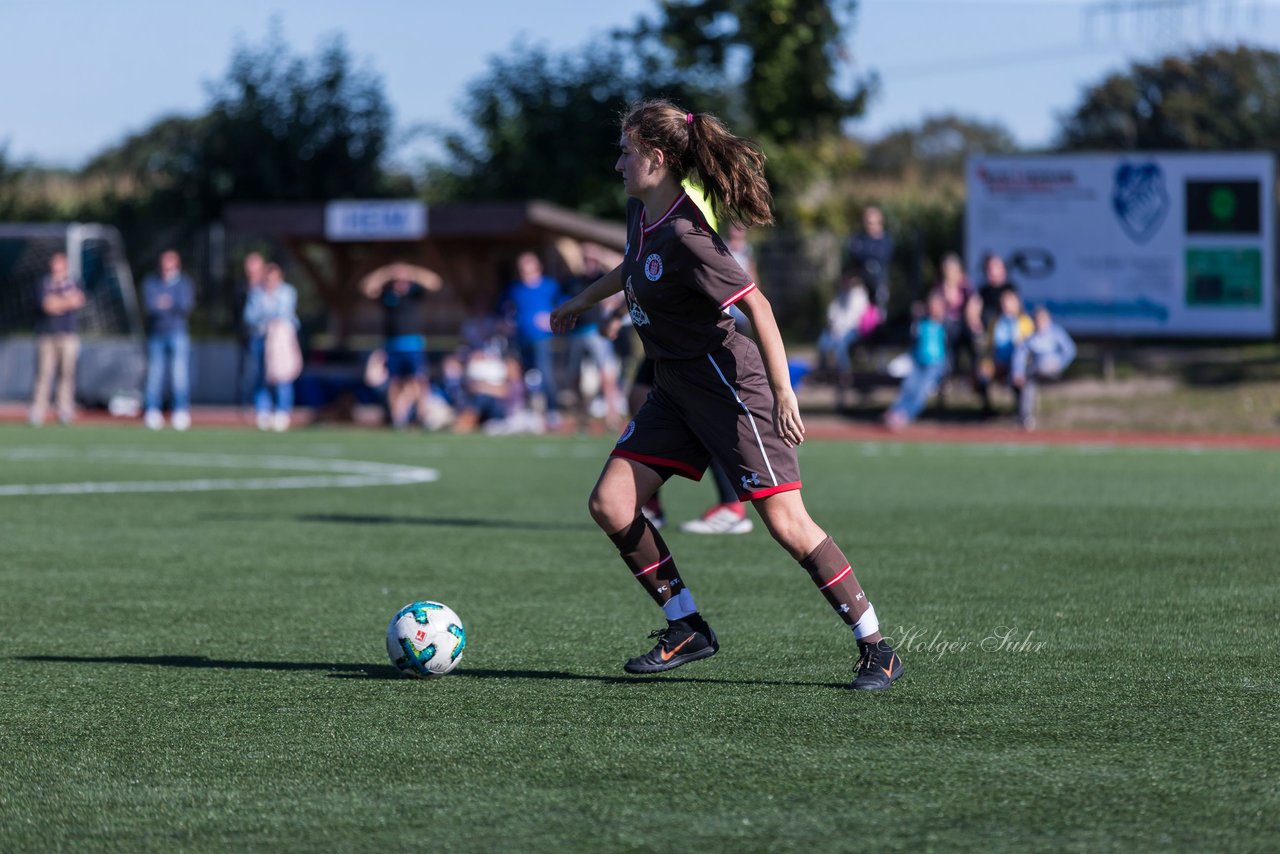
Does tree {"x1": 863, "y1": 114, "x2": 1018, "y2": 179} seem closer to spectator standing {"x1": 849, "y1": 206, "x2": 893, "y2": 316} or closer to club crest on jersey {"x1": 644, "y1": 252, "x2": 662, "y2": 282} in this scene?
spectator standing {"x1": 849, "y1": 206, "x2": 893, "y2": 316}

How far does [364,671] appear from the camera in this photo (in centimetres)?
609

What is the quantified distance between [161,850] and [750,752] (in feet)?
5.32

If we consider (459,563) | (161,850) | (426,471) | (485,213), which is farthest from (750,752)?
(485,213)

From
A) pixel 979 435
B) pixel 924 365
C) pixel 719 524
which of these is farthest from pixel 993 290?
pixel 719 524

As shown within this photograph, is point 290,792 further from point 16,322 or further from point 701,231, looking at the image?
point 16,322

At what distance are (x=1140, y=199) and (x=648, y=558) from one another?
21.0m

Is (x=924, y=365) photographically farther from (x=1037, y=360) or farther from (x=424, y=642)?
(x=424, y=642)

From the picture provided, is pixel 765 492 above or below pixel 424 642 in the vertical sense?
above

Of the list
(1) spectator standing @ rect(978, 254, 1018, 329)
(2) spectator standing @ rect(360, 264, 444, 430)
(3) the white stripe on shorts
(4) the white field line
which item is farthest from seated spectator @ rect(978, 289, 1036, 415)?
(3) the white stripe on shorts

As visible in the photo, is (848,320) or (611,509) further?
(848,320)

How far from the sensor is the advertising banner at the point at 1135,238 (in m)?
25.1

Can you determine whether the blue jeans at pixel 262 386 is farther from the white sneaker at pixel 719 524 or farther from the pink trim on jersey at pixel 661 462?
the pink trim on jersey at pixel 661 462

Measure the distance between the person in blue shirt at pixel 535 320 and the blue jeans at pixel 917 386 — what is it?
179 inches

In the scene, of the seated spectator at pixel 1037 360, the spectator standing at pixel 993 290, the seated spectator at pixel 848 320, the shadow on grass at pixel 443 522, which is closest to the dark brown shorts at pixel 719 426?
the shadow on grass at pixel 443 522
